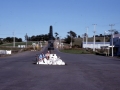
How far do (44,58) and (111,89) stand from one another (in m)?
21.4

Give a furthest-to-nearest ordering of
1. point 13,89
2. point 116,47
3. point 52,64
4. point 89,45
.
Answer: point 89,45, point 116,47, point 52,64, point 13,89

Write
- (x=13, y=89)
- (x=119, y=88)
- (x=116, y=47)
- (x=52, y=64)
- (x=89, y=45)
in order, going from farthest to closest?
(x=89, y=45), (x=116, y=47), (x=52, y=64), (x=119, y=88), (x=13, y=89)

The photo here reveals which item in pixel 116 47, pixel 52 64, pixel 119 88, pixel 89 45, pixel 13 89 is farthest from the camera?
pixel 89 45

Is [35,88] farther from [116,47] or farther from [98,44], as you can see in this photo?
[98,44]

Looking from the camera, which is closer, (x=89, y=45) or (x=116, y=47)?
(x=116, y=47)

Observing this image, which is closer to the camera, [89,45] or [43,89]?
[43,89]

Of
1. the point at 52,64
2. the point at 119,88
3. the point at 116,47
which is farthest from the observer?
the point at 116,47

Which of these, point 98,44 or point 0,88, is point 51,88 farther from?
point 98,44

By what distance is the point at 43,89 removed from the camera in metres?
12.9

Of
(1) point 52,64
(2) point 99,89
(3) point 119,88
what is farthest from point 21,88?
(1) point 52,64

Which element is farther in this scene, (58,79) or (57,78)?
(57,78)

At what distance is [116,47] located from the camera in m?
81.2

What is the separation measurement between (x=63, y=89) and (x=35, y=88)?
1355mm

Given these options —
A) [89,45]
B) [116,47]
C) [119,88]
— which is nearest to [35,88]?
[119,88]
